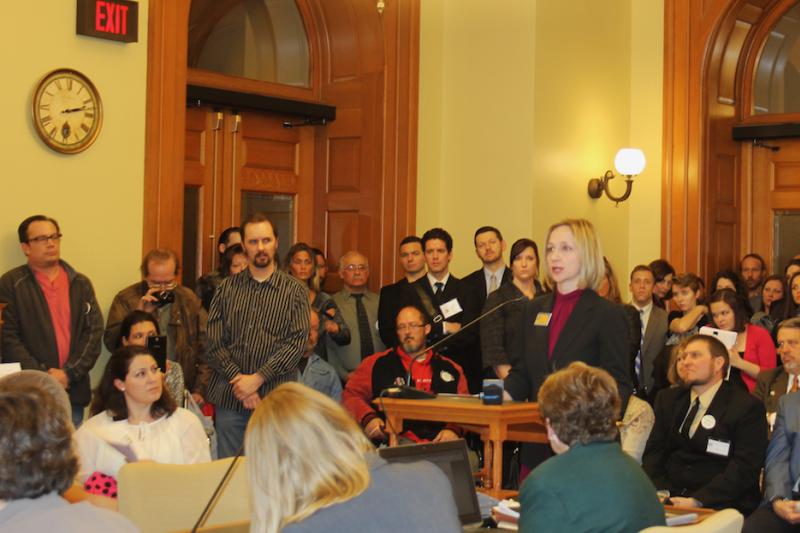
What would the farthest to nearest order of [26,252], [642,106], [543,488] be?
1. [642,106]
2. [26,252]
3. [543,488]

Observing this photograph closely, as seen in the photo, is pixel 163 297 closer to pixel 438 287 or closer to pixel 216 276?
pixel 216 276

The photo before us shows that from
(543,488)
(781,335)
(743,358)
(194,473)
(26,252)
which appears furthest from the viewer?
(743,358)

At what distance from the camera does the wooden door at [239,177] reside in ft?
25.8

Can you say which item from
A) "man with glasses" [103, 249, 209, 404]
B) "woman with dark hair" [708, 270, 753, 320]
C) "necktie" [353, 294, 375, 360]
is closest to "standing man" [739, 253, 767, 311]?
"woman with dark hair" [708, 270, 753, 320]

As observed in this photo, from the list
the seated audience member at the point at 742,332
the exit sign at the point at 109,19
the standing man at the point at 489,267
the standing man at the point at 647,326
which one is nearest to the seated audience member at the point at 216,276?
the exit sign at the point at 109,19

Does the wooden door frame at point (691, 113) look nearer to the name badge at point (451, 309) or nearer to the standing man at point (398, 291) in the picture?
the standing man at point (398, 291)

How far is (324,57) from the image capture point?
28.4 ft

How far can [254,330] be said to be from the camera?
579cm

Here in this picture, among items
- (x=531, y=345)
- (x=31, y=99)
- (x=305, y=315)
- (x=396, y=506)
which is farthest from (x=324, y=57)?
(x=396, y=506)

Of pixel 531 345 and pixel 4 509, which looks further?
pixel 531 345

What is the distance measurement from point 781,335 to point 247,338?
258 cm

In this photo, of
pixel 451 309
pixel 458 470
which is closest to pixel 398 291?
pixel 451 309

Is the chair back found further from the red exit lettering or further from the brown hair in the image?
the red exit lettering

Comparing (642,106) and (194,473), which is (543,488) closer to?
(194,473)
